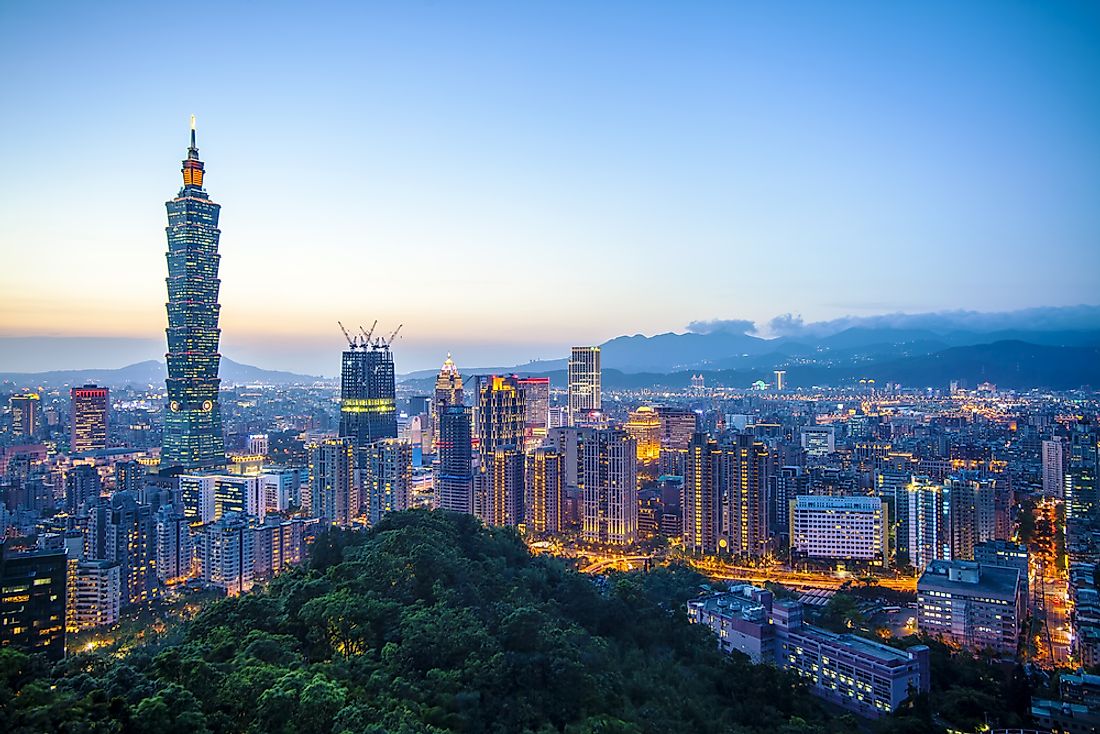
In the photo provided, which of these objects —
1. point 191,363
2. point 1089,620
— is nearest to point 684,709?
point 1089,620

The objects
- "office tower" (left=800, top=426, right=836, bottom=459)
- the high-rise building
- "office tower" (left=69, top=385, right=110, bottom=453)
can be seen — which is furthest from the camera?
"office tower" (left=800, top=426, right=836, bottom=459)

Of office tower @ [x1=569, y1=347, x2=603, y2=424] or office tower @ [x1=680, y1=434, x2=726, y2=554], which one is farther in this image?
office tower @ [x1=569, y1=347, x2=603, y2=424]

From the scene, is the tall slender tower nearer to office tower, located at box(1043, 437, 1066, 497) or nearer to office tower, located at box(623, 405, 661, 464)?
office tower, located at box(623, 405, 661, 464)

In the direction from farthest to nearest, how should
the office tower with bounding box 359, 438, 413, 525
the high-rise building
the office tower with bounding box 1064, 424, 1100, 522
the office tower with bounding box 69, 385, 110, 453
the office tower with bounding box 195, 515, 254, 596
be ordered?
the office tower with bounding box 69, 385, 110, 453 → the office tower with bounding box 359, 438, 413, 525 → the high-rise building → the office tower with bounding box 1064, 424, 1100, 522 → the office tower with bounding box 195, 515, 254, 596

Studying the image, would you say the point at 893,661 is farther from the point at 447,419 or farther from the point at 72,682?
the point at 447,419

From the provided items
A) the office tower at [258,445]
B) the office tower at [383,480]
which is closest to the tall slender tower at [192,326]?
the office tower at [258,445]

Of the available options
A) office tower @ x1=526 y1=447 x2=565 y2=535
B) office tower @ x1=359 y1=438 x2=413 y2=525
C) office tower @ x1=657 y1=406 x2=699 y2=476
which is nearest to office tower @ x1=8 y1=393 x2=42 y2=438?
office tower @ x1=359 y1=438 x2=413 y2=525
